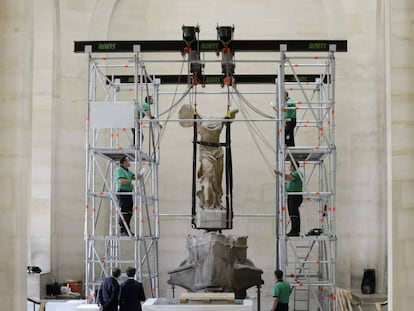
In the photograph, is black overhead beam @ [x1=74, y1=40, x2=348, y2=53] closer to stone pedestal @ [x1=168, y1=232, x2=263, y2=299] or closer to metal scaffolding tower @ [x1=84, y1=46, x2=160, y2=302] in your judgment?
metal scaffolding tower @ [x1=84, y1=46, x2=160, y2=302]

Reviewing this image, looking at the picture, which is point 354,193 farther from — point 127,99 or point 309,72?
point 127,99

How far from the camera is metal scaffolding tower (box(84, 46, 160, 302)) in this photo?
17469 millimetres

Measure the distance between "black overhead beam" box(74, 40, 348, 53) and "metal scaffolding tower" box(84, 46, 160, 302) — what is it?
0.19 metres

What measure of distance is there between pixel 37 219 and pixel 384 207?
7899 mm

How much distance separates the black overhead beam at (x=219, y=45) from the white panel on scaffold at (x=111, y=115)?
1.04m

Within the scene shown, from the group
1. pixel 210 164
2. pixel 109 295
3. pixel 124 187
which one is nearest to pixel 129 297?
pixel 109 295

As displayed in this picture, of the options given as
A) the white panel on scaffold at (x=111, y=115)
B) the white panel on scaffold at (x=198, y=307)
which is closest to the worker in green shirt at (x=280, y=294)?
the white panel on scaffold at (x=198, y=307)

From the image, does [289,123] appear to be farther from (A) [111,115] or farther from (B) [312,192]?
(A) [111,115]

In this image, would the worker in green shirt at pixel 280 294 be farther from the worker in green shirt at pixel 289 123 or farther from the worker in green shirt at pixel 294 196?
the worker in green shirt at pixel 289 123

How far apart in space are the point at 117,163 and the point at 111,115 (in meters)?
2.45

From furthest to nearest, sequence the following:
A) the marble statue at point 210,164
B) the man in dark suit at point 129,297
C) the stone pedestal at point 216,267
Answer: the marble statue at point 210,164, the stone pedestal at point 216,267, the man in dark suit at point 129,297

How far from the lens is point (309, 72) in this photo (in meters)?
23.0

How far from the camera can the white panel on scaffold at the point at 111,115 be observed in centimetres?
1742

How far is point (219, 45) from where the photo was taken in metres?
17.5
